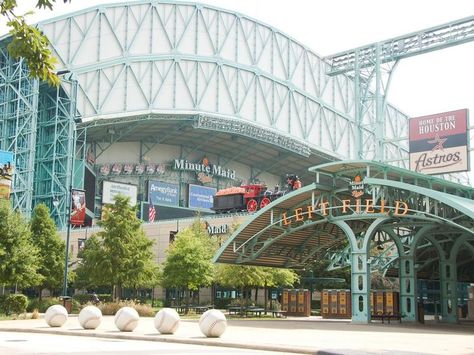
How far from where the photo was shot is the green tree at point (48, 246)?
53812mm

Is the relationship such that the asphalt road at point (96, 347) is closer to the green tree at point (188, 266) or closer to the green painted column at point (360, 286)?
the green painted column at point (360, 286)

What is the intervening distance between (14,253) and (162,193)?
57.5 metres

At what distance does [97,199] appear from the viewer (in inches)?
3861

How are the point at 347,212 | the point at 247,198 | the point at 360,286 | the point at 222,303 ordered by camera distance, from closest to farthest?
the point at 360,286, the point at 347,212, the point at 222,303, the point at 247,198

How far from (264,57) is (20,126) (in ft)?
125

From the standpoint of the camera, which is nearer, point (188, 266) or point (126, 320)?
point (126, 320)

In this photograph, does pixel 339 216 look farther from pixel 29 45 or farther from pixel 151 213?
pixel 151 213

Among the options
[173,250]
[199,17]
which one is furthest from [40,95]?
[173,250]

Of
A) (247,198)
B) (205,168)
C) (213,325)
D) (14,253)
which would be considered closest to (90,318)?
(213,325)

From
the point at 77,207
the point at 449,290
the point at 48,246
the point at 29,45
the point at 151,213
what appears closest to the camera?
the point at 29,45

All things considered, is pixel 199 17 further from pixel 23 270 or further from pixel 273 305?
pixel 23 270

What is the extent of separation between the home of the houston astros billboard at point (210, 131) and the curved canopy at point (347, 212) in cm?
32

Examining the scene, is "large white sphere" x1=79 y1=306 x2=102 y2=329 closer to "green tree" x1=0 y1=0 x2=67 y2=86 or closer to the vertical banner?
"green tree" x1=0 y1=0 x2=67 y2=86

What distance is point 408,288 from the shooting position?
41688mm
